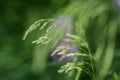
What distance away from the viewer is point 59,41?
1784mm

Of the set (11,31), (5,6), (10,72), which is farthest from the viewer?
(5,6)

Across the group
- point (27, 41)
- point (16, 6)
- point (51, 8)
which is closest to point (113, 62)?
point (27, 41)

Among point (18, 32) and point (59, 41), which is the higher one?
point (18, 32)

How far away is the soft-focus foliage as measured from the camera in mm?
1768

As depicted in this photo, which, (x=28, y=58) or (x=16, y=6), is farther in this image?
(x=16, y=6)


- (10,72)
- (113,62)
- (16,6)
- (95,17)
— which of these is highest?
(16,6)

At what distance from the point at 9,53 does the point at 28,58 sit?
14 centimetres

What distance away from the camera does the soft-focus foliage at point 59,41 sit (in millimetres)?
1768

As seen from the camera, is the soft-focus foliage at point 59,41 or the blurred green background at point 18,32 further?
the blurred green background at point 18,32

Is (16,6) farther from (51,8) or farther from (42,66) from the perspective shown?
(42,66)

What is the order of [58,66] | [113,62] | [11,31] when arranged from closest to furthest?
[113,62] < [58,66] < [11,31]

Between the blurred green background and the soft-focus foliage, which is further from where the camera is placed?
the blurred green background

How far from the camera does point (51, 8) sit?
8.32 ft

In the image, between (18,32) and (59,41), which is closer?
(59,41)
